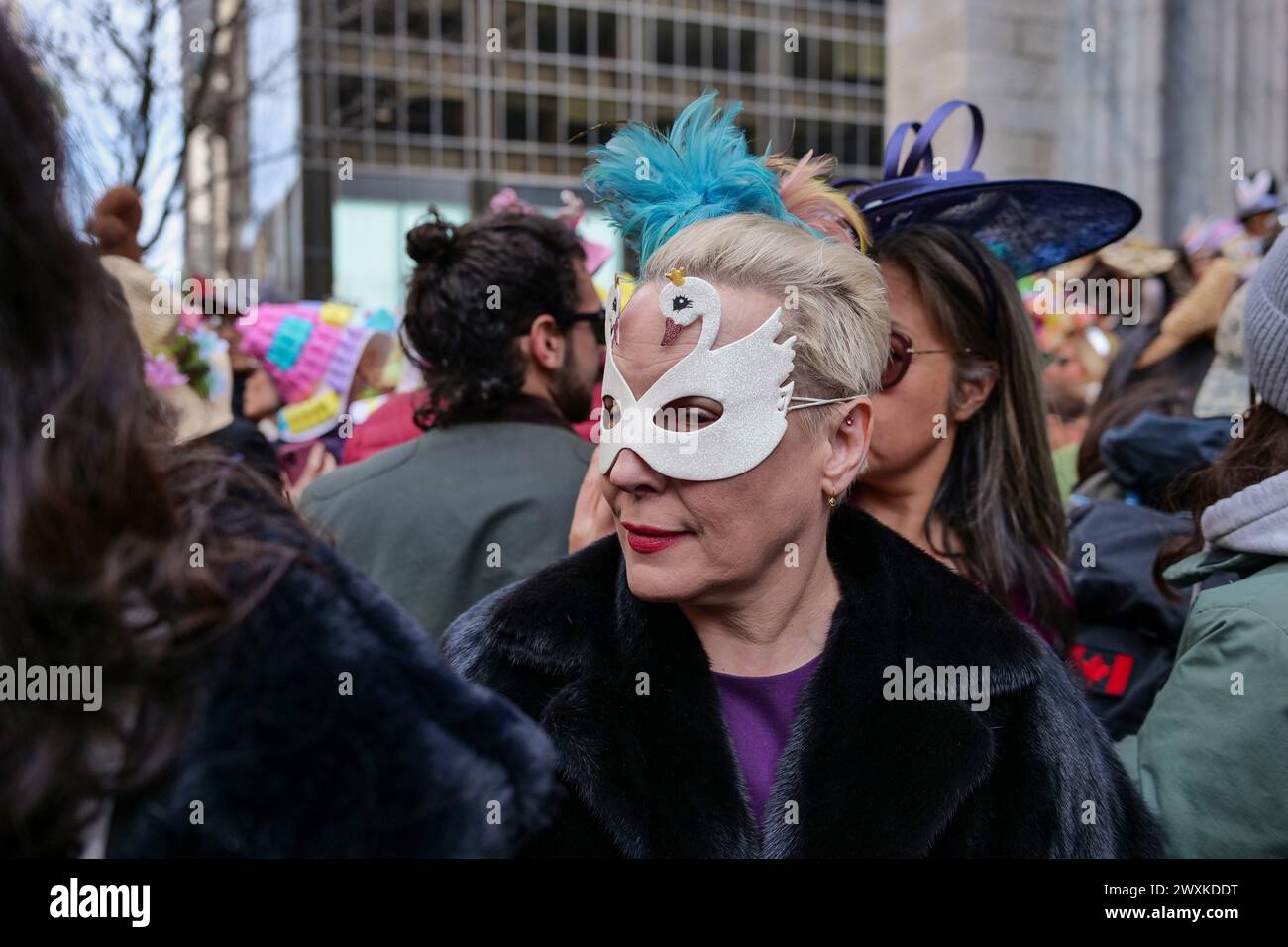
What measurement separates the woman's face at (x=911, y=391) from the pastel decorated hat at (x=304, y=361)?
345 cm

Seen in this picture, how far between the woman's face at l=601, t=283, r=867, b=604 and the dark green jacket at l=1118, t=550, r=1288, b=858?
29.0 inches

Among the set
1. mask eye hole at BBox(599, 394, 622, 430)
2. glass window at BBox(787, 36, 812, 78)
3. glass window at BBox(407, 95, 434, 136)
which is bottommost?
mask eye hole at BBox(599, 394, 622, 430)

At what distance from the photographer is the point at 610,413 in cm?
231

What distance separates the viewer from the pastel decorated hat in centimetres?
598

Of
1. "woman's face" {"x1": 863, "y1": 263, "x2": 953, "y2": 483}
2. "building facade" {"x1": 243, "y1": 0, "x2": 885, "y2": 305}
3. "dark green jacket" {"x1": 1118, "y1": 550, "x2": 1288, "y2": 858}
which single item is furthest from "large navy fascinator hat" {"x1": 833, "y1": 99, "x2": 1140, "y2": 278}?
"building facade" {"x1": 243, "y1": 0, "x2": 885, "y2": 305}

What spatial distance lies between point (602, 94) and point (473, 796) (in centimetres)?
4335

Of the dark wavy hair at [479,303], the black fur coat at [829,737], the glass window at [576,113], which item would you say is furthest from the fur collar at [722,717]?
the glass window at [576,113]

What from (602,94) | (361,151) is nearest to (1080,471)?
(361,151)

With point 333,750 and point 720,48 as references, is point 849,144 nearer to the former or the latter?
point 720,48

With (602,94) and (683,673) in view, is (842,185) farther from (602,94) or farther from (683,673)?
(602,94)

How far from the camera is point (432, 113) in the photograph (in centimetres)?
3972

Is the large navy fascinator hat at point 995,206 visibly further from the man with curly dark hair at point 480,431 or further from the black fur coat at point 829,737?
the black fur coat at point 829,737

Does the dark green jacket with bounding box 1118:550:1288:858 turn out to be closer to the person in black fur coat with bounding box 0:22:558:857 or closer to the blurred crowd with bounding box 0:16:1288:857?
the blurred crowd with bounding box 0:16:1288:857

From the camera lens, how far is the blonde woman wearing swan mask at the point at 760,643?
2082 millimetres
